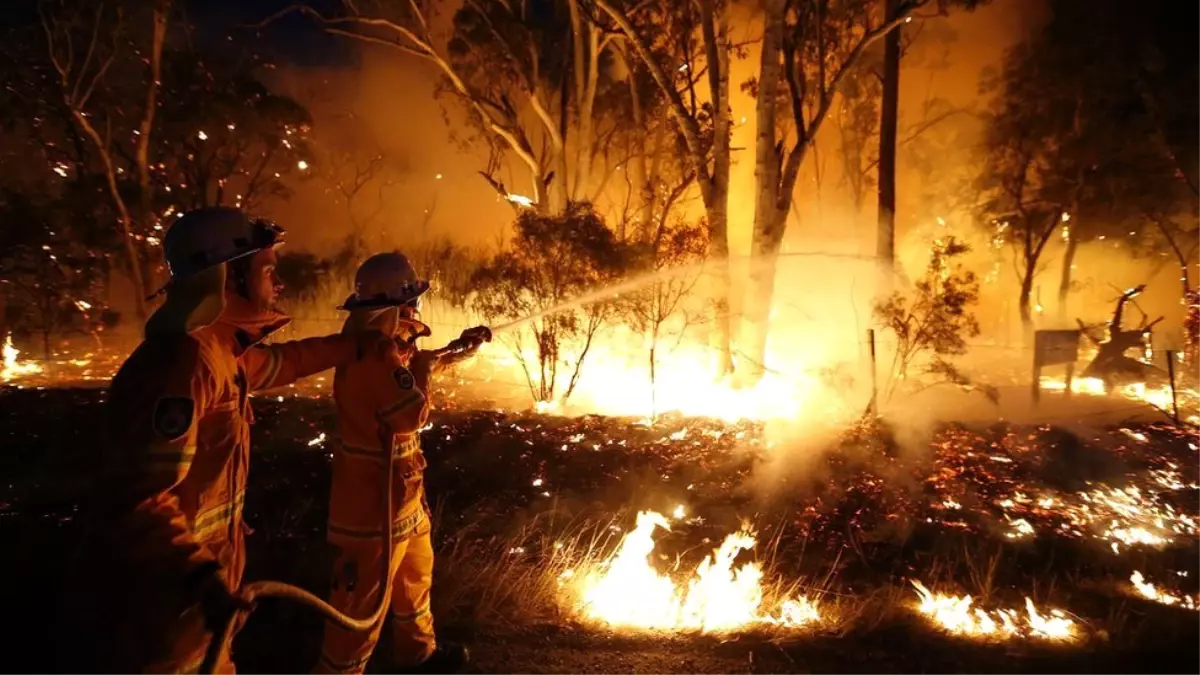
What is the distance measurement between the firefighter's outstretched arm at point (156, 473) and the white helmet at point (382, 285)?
4.49 feet

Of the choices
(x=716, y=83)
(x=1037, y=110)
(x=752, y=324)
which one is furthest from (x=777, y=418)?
(x=1037, y=110)

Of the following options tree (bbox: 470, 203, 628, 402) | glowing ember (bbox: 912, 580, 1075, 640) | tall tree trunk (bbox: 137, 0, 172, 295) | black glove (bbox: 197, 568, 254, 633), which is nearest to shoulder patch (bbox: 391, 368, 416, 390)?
black glove (bbox: 197, 568, 254, 633)

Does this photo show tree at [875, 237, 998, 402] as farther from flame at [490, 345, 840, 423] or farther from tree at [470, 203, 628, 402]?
tree at [470, 203, 628, 402]

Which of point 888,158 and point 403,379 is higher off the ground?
point 888,158

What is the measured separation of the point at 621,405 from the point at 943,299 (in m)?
4.40

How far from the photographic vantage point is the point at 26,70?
16.1 m

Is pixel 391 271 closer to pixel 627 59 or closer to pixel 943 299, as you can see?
pixel 943 299

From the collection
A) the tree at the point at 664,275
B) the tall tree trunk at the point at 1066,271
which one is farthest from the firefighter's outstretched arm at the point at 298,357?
the tall tree trunk at the point at 1066,271

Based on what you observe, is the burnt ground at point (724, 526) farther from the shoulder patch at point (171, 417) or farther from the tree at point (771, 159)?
the tree at point (771, 159)

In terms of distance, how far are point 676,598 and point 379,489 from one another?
2.33 m

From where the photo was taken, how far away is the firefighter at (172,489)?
198 centimetres

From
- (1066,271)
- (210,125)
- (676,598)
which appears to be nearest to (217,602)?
(676,598)

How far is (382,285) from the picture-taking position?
3443 millimetres

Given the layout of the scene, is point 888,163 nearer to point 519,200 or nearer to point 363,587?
point 519,200
